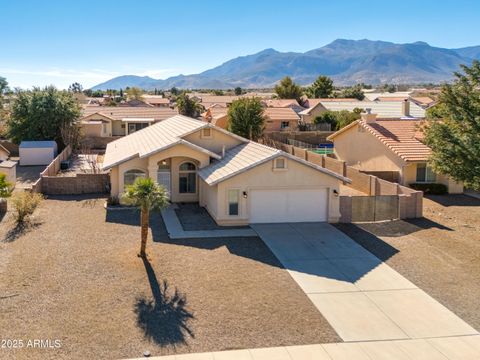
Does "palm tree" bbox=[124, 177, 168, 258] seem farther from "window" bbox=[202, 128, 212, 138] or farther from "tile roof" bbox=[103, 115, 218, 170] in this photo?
"window" bbox=[202, 128, 212, 138]

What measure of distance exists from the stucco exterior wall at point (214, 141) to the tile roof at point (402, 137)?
11.4 m

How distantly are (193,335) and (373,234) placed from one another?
478 inches

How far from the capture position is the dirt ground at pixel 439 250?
16159mm

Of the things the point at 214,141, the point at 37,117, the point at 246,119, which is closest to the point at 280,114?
the point at 246,119

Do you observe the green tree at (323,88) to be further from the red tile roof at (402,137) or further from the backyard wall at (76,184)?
the backyard wall at (76,184)

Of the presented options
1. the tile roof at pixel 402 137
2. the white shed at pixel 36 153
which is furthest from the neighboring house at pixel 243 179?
the white shed at pixel 36 153

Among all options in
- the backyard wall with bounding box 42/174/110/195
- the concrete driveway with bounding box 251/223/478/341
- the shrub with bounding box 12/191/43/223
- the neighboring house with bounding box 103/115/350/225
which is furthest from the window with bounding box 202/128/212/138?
the shrub with bounding box 12/191/43/223

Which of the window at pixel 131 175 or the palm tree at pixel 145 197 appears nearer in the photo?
the palm tree at pixel 145 197

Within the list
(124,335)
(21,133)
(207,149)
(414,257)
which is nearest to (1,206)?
(207,149)

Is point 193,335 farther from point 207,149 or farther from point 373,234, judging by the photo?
point 207,149

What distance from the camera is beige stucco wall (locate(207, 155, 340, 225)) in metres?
23.9

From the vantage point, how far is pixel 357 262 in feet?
62.2

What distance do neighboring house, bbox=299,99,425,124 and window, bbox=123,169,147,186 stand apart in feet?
122

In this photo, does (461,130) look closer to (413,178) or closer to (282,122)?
(413,178)
